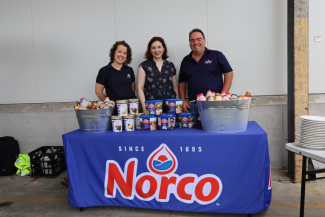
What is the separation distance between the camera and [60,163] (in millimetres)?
3977

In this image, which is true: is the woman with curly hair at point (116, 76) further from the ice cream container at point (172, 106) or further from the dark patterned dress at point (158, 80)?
the ice cream container at point (172, 106)

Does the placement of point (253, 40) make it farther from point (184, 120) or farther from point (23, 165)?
point (23, 165)

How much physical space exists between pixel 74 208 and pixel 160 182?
110 centimetres

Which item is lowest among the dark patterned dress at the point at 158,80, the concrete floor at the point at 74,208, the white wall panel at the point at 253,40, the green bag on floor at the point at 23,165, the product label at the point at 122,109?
the concrete floor at the point at 74,208

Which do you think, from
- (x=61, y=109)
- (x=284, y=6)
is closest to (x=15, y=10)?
(x=61, y=109)

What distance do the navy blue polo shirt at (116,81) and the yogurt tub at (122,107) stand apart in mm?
664

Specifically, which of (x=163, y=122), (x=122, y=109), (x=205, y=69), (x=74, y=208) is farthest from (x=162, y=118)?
(x=74, y=208)

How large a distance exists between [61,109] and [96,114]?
2.05 meters

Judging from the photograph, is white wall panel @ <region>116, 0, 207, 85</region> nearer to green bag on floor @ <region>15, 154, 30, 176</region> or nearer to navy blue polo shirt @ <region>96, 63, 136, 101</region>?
navy blue polo shirt @ <region>96, 63, 136, 101</region>

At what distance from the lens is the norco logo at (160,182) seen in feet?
7.61

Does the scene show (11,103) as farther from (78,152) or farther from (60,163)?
(78,152)

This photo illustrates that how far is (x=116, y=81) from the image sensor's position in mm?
3205

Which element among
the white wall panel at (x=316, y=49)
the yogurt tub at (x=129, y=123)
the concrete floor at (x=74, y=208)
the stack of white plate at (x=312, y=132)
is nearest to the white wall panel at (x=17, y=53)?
the concrete floor at (x=74, y=208)

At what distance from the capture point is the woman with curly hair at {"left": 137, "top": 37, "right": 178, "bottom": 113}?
3.21m
